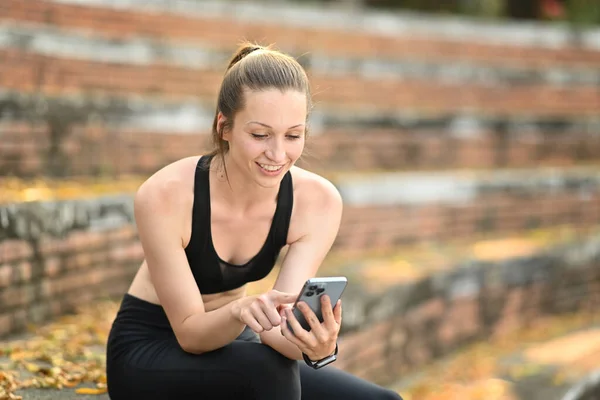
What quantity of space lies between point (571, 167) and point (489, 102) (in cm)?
117

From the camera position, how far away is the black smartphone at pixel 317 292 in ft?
8.82

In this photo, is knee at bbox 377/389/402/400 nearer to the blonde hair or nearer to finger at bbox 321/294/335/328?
finger at bbox 321/294/335/328

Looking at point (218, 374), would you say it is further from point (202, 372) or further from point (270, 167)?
point (270, 167)

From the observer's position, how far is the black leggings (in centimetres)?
289

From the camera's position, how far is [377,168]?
8.70 metres

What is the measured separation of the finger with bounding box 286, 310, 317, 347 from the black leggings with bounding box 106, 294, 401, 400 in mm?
188

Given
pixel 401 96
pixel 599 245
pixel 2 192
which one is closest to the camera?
pixel 2 192

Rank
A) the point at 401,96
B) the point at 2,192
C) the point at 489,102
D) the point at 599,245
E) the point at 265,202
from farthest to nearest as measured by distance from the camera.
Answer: the point at 489,102 < the point at 401,96 < the point at 599,245 < the point at 2,192 < the point at 265,202

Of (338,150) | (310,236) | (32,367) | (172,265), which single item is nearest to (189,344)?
(172,265)

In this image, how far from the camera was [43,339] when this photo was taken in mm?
4480

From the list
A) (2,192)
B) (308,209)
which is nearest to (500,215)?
(2,192)

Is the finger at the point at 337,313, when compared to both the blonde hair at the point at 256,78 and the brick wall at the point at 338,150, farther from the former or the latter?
the brick wall at the point at 338,150

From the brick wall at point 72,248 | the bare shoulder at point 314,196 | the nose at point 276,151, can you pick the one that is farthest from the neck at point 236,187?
the brick wall at point 72,248

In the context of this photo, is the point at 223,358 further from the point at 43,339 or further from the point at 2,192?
the point at 2,192
